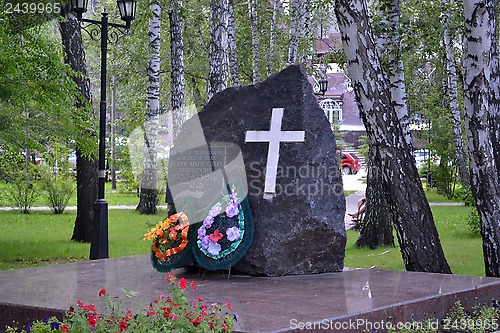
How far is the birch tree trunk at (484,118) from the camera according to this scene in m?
10.3

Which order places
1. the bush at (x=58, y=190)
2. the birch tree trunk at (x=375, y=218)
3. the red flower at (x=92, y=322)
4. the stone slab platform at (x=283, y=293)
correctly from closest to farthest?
the red flower at (x=92, y=322)
the stone slab platform at (x=283, y=293)
the birch tree trunk at (x=375, y=218)
the bush at (x=58, y=190)

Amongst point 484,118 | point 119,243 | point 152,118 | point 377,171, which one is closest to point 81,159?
point 119,243

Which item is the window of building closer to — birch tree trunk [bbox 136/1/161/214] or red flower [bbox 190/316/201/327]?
birch tree trunk [bbox 136/1/161/214]

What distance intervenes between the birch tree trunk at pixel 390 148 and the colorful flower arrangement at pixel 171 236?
8.31 feet

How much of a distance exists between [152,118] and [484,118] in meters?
13.9

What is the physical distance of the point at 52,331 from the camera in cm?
577

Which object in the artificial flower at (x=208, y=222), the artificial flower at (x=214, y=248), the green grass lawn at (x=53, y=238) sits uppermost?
the artificial flower at (x=208, y=222)

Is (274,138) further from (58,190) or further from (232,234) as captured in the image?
(58,190)

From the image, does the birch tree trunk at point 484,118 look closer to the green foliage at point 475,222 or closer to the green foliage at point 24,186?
the green foliage at point 475,222

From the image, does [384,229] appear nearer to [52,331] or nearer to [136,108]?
[52,331]

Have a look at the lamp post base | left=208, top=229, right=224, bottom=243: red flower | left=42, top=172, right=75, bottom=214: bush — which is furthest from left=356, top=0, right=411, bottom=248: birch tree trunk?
left=42, top=172, right=75, bottom=214: bush

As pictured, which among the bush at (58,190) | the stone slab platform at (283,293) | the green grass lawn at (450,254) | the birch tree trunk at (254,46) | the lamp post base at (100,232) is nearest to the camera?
the stone slab platform at (283,293)

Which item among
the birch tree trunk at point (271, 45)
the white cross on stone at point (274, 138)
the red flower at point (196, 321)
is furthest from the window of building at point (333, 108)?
the red flower at point (196, 321)

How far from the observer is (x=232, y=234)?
31.4ft
